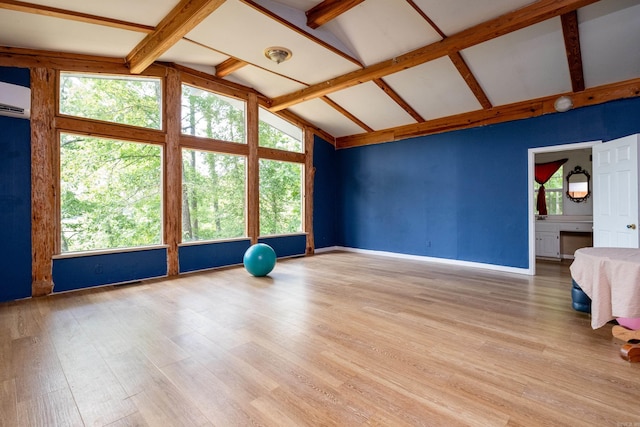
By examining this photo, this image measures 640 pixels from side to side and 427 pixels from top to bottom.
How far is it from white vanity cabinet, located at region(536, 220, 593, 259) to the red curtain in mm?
460

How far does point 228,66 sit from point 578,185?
7666 mm

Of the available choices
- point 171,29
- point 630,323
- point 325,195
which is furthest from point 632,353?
point 325,195

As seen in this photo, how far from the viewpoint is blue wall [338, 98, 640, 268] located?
198 inches

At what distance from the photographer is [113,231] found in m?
4.86

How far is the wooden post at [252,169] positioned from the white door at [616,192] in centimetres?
589

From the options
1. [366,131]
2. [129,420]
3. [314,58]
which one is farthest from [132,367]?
[366,131]

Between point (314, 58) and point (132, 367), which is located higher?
point (314, 58)

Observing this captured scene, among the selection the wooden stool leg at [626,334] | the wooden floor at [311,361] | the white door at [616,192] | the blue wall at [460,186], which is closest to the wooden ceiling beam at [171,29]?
the wooden floor at [311,361]

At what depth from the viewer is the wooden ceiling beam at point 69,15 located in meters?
3.08

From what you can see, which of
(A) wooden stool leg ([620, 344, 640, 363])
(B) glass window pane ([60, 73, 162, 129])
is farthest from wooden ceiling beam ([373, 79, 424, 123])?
(A) wooden stool leg ([620, 344, 640, 363])

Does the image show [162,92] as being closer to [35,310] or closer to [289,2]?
[289,2]

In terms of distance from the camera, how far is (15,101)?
3.91 metres

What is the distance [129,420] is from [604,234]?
5.95 metres

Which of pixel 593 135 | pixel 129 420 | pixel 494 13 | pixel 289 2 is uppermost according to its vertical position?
pixel 289 2
